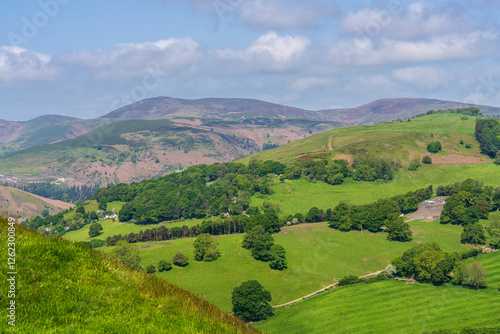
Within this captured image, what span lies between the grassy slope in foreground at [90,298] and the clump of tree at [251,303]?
80.6 m

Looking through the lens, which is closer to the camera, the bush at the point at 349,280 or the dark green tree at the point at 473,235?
the bush at the point at 349,280

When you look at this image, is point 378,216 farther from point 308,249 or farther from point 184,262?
point 184,262

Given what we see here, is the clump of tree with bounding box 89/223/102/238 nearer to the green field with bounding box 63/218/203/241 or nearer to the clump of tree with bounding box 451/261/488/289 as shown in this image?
the green field with bounding box 63/218/203/241

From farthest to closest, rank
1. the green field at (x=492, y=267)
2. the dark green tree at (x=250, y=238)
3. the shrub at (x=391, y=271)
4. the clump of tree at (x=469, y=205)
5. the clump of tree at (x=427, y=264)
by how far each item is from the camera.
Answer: the clump of tree at (x=469, y=205)
the dark green tree at (x=250, y=238)
the shrub at (x=391, y=271)
the clump of tree at (x=427, y=264)
the green field at (x=492, y=267)

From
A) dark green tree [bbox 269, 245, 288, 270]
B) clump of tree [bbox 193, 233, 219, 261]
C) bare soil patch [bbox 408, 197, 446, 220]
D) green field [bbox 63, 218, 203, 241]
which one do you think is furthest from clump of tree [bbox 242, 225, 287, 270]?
bare soil patch [bbox 408, 197, 446, 220]

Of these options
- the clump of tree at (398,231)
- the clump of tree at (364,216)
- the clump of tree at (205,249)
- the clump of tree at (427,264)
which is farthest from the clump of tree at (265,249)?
the clump of tree at (398,231)

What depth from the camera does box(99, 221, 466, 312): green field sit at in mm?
106125

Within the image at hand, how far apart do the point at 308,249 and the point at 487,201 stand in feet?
286

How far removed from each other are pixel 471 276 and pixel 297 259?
54457 mm

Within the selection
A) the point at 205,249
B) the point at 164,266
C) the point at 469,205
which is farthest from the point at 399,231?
the point at 164,266

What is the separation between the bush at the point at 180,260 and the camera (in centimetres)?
11794

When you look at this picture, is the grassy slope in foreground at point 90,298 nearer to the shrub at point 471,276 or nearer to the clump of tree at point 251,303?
the clump of tree at point 251,303

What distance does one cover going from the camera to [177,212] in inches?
7677

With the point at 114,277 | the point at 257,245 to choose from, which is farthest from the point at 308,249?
the point at 114,277
